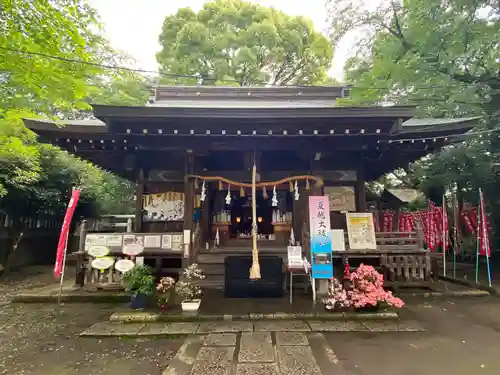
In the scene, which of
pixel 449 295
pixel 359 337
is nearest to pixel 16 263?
pixel 359 337

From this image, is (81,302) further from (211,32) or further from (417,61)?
(211,32)

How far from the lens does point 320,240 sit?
232 inches

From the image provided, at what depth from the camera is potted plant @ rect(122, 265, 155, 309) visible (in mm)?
5410

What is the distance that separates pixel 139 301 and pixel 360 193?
20.8 feet

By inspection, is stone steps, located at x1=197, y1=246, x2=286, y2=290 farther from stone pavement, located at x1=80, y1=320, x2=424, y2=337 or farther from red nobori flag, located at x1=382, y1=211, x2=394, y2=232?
red nobori flag, located at x1=382, y1=211, x2=394, y2=232

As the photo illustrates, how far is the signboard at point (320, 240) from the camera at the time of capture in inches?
228

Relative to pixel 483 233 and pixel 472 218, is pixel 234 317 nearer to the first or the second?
pixel 483 233

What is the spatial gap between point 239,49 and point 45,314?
1531cm

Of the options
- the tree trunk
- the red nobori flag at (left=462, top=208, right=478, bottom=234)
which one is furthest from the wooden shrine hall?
the tree trunk

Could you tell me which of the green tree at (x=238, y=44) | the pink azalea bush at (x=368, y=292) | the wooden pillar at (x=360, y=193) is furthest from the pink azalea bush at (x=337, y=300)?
the green tree at (x=238, y=44)

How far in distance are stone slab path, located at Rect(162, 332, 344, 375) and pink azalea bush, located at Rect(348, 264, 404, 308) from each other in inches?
49.1

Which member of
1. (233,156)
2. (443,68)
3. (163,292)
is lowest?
(163,292)

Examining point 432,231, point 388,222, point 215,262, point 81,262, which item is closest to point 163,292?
point 215,262

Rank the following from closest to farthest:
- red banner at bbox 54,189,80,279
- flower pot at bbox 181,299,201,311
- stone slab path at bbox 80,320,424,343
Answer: stone slab path at bbox 80,320,424,343 < flower pot at bbox 181,299,201,311 < red banner at bbox 54,189,80,279
